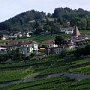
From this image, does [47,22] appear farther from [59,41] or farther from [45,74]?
[45,74]

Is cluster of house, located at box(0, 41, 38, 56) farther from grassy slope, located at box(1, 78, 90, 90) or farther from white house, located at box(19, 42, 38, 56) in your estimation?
grassy slope, located at box(1, 78, 90, 90)

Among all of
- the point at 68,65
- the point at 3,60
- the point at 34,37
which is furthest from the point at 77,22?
the point at 68,65

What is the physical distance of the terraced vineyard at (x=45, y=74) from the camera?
5222cm

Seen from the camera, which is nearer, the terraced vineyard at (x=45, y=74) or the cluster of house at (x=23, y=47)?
the terraced vineyard at (x=45, y=74)

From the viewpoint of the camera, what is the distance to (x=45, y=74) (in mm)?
65125

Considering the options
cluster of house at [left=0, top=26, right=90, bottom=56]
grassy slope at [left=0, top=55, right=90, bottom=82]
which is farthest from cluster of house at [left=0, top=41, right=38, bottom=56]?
grassy slope at [left=0, top=55, right=90, bottom=82]

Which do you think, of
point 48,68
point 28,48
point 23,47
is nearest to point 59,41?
point 28,48

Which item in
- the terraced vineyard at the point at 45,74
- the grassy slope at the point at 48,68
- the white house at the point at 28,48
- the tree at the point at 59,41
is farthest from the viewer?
the white house at the point at 28,48

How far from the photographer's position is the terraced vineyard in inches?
2056

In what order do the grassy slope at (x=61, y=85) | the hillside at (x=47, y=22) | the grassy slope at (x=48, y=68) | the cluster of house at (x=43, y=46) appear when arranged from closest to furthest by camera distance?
the grassy slope at (x=61, y=85), the grassy slope at (x=48, y=68), the cluster of house at (x=43, y=46), the hillside at (x=47, y=22)

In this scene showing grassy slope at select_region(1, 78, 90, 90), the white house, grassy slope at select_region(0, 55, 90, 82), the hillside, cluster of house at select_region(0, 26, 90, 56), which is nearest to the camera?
grassy slope at select_region(1, 78, 90, 90)

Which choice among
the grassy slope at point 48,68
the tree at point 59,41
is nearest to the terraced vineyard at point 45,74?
the grassy slope at point 48,68

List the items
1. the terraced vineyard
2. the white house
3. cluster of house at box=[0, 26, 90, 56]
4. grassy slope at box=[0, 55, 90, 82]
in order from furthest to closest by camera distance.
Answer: the white house
cluster of house at box=[0, 26, 90, 56]
grassy slope at box=[0, 55, 90, 82]
the terraced vineyard

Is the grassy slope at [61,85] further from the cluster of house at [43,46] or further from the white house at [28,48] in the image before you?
the white house at [28,48]
